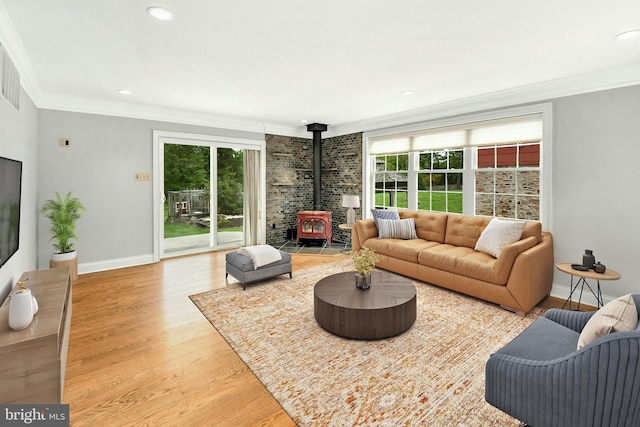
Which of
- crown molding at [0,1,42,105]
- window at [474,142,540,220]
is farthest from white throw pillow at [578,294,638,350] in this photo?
crown molding at [0,1,42,105]

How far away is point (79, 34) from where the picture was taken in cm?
265

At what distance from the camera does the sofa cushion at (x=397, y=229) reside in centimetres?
509

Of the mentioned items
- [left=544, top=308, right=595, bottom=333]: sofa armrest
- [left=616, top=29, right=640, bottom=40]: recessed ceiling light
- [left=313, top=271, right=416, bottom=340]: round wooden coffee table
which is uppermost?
[left=616, top=29, right=640, bottom=40]: recessed ceiling light

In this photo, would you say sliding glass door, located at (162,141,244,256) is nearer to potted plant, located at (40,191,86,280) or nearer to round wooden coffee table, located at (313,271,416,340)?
potted plant, located at (40,191,86,280)

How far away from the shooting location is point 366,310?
275cm

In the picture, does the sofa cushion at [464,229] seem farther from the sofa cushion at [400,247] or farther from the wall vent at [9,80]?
the wall vent at [9,80]

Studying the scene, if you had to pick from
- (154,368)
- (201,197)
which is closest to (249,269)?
(154,368)

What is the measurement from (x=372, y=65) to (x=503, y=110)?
2.24m

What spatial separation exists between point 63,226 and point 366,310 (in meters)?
4.23

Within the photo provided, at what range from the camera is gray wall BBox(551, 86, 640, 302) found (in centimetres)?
340

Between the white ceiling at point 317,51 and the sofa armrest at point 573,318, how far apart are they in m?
2.14

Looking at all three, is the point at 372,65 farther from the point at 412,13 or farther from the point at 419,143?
the point at 419,143

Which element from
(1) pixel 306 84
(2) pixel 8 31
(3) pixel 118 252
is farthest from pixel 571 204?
(3) pixel 118 252

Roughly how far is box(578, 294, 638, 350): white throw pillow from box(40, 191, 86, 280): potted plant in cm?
549
